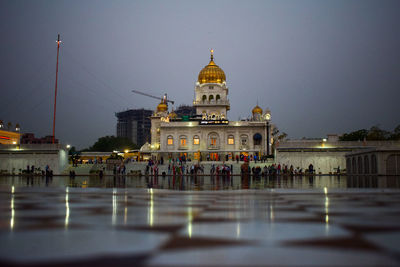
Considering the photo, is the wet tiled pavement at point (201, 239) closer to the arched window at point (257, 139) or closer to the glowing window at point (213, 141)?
the arched window at point (257, 139)

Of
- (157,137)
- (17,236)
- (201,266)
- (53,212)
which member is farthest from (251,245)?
(157,137)

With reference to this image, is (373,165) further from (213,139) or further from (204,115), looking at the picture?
(204,115)

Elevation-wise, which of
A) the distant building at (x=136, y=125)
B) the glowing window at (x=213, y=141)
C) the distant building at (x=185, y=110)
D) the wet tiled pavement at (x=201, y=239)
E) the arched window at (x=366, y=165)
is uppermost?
the distant building at (x=185, y=110)

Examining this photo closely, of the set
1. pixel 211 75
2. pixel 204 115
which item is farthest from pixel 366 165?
pixel 211 75

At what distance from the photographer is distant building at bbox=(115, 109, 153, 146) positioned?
181 metres

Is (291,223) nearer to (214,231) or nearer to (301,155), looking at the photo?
(214,231)

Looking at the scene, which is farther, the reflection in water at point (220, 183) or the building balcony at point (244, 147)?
the building balcony at point (244, 147)

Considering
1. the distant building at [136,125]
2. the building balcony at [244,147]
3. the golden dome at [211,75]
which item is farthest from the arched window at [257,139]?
the distant building at [136,125]

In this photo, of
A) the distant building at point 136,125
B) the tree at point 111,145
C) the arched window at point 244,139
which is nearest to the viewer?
the arched window at point 244,139

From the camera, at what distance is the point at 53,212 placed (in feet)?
Result: 27.5

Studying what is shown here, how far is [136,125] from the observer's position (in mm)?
181125

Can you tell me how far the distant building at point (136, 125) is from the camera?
18075 centimetres

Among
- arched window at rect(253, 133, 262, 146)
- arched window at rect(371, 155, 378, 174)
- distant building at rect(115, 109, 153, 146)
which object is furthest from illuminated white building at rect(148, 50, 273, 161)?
distant building at rect(115, 109, 153, 146)

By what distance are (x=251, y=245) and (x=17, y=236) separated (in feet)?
10.9
